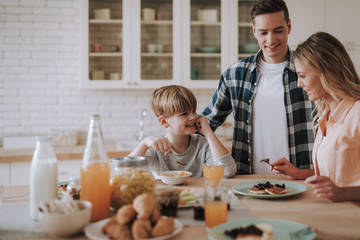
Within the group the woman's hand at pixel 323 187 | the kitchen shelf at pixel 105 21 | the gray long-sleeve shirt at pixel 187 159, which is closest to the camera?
the woman's hand at pixel 323 187

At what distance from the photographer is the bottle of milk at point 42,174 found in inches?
47.9

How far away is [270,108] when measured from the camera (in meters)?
2.37

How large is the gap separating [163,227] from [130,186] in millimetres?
256

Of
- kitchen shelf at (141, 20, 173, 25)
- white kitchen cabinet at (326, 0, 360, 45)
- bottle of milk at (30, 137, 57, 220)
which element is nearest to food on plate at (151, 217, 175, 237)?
bottle of milk at (30, 137, 57, 220)

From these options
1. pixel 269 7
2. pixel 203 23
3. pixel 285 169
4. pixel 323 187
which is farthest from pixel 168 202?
pixel 203 23

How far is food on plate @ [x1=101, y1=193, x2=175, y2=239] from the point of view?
3.33 ft

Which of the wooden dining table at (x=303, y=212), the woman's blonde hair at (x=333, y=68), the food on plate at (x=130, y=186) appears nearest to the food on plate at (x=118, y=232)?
the wooden dining table at (x=303, y=212)

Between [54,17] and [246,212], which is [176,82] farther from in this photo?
[246,212]

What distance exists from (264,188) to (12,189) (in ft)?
3.77

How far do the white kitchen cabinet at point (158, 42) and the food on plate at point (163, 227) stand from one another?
2721 millimetres

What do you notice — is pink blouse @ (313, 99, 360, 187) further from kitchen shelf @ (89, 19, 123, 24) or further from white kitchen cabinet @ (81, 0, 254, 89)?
kitchen shelf @ (89, 19, 123, 24)

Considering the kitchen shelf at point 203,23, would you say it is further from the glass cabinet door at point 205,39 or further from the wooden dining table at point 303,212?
the wooden dining table at point 303,212

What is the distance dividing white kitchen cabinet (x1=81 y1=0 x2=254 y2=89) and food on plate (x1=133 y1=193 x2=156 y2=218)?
2671 mm

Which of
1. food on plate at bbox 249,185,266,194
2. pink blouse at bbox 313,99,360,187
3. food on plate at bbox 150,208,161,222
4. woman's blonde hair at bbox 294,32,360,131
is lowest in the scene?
food on plate at bbox 249,185,266,194
